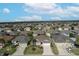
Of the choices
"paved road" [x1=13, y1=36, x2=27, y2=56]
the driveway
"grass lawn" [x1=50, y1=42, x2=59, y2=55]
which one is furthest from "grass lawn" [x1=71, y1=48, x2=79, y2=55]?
"paved road" [x1=13, y1=36, x2=27, y2=56]


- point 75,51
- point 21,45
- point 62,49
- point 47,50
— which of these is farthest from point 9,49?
point 75,51

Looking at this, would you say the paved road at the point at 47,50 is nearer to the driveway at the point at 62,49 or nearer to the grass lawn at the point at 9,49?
the driveway at the point at 62,49

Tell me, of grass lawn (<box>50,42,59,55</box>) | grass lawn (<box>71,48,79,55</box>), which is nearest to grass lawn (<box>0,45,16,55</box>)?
grass lawn (<box>50,42,59,55</box>)

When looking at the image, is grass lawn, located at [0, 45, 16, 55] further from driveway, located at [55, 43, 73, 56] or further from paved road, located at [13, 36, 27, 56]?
driveway, located at [55, 43, 73, 56]

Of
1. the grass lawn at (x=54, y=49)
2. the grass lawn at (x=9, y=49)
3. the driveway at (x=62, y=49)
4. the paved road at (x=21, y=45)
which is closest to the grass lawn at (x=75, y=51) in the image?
the driveway at (x=62, y=49)

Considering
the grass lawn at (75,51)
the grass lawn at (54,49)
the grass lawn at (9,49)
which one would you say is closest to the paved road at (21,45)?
the grass lawn at (9,49)

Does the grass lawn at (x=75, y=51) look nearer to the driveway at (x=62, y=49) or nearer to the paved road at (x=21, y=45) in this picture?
the driveway at (x=62, y=49)

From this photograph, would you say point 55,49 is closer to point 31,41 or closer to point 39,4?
point 31,41

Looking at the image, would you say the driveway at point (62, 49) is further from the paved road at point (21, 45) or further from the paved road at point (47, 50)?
the paved road at point (21, 45)

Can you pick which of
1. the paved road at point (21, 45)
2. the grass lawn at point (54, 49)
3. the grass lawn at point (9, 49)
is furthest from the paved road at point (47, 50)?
the grass lawn at point (9, 49)

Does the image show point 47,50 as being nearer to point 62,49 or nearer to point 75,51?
point 62,49

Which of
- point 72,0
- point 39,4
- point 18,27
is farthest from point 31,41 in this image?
point 72,0
